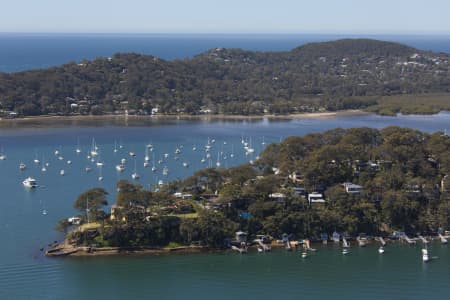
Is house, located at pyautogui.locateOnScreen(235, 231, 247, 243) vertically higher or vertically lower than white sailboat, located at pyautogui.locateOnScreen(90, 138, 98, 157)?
higher

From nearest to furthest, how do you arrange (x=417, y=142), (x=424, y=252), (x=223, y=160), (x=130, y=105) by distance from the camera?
(x=424, y=252)
(x=417, y=142)
(x=223, y=160)
(x=130, y=105)

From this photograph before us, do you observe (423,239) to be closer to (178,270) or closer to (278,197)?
(278,197)

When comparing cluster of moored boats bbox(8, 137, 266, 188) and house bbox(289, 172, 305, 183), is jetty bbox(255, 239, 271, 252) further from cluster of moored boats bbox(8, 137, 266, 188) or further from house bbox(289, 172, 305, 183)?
cluster of moored boats bbox(8, 137, 266, 188)

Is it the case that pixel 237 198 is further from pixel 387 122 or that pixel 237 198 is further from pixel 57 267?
pixel 387 122

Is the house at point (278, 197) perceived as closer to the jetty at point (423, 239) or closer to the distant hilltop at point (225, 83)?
the jetty at point (423, 239)

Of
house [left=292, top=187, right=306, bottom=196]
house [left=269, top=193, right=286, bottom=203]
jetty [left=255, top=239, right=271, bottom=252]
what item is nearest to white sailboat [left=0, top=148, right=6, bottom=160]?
house [left=292, top=187, right=306, bottom=196]

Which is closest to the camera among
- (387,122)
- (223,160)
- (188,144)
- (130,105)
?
(223,160)

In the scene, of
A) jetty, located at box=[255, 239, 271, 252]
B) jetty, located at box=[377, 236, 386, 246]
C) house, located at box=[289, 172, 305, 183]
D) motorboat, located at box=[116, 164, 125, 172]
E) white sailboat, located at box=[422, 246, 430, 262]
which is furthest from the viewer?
motorboat, located at box=[116, 164, 125, 172]

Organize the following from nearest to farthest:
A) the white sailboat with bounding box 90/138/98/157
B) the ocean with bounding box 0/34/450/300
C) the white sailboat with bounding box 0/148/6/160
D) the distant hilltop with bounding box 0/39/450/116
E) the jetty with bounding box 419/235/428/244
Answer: the ocean with bounding box 0/34/450/300, the jetty with bounding box 419/235/428/244, the white sailboat with bounding box 0/148/6/160, the white sailboat with bounding box 90/138/98/157, the distant hilltop with bounding box 0/39/450/116

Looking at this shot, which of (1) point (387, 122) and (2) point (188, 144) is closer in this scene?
(2) point (188, 144)

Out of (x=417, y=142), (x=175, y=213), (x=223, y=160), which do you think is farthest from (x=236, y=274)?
(x=223, y=160)
